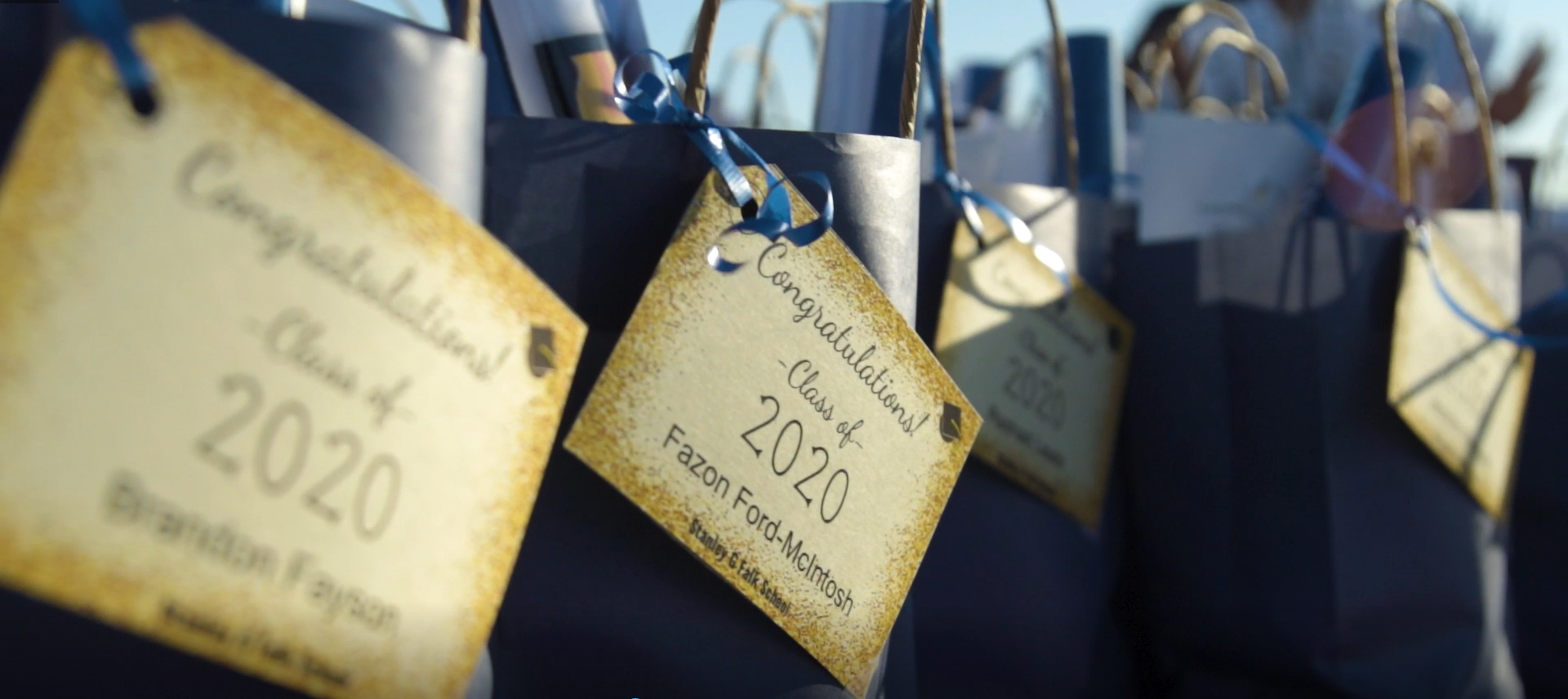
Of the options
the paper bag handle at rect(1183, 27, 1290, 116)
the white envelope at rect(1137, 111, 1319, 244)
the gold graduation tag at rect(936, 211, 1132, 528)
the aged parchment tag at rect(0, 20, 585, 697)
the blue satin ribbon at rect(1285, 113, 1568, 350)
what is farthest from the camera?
the paper bag handle at rect(1183, 27, 1290, 116)

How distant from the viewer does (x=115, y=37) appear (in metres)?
0.23

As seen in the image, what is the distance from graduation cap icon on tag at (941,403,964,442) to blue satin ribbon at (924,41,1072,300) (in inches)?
5.3

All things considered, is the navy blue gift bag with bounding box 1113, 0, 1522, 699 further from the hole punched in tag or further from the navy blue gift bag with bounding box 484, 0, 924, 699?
the hole punched in tag

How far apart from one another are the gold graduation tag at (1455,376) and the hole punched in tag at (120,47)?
57cm

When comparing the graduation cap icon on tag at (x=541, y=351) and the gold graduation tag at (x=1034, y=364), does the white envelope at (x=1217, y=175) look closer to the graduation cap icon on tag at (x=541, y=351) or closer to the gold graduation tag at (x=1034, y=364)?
the gold graduation tag at (x=1034, y=364)

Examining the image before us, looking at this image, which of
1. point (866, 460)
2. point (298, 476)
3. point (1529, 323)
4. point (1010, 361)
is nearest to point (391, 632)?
point (298, 476)

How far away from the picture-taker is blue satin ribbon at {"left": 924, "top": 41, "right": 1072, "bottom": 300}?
512 millimetres

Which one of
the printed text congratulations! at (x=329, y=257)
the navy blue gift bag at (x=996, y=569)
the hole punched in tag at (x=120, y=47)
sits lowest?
the navy blue gift bag at (x=996, y=569)

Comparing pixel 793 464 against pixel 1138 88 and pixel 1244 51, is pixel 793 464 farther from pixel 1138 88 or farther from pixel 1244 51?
pixel 1138 88

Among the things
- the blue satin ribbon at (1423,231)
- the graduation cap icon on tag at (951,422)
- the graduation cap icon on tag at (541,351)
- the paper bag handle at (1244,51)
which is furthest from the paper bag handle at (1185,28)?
the graduation cap icon on tag at (541,351)

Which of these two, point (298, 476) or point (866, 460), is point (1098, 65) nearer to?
point (866, 460)

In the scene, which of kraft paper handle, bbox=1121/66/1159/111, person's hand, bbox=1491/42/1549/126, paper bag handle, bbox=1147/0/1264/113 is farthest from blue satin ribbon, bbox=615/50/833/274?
person's hand, bbox=1491/42/1549/126

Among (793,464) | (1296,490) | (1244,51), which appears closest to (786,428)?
(793,464)

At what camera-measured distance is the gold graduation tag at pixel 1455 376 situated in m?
0.60
